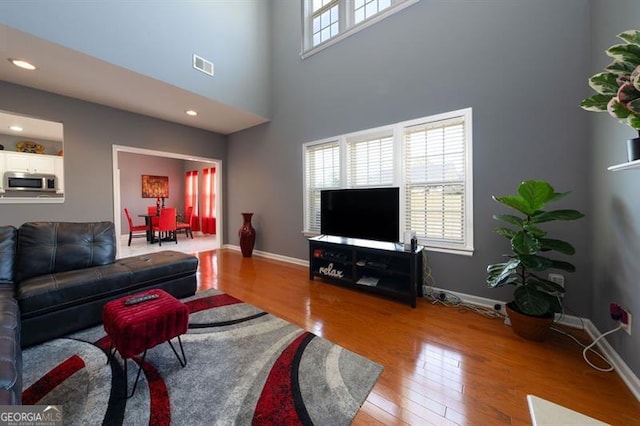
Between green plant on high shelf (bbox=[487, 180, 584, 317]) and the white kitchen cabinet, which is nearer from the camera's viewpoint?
green plant on high shelf (bbox=[487, 180, 584, 317])

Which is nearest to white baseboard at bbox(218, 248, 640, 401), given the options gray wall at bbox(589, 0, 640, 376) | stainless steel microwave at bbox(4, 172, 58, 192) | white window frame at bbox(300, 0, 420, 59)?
gray wall at bbox(589, 0, 640, 376)

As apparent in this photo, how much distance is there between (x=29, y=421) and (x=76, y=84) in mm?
3945

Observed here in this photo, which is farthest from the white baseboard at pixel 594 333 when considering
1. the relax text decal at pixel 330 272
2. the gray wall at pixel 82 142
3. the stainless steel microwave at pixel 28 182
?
the stainless steel microwave at pixel 28 182

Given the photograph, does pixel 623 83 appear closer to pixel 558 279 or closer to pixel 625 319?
pixel 625 319

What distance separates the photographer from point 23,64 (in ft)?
8.87

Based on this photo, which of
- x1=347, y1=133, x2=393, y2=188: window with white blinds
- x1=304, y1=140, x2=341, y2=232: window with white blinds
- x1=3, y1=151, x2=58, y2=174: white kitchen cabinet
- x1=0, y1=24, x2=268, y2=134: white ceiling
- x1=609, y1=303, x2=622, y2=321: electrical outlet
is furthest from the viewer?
x1=3, y1=151, x2=58, y2=174: white kitchen cabinet

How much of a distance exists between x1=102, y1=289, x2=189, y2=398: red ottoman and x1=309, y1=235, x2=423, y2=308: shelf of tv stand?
6.33ft

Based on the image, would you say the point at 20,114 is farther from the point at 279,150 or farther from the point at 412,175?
the point at 412,175

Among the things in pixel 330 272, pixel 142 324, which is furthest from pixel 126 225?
pixel 142 324

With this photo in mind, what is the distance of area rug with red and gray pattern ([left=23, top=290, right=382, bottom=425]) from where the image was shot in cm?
126

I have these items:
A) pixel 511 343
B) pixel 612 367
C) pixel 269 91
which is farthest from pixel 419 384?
pixel 269 91

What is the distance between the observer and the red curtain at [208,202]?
25.1 ft

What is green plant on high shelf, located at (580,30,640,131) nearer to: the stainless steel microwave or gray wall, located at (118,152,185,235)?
the stainless steel microwave

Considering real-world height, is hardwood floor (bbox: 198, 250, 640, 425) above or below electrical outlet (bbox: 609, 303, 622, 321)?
below
